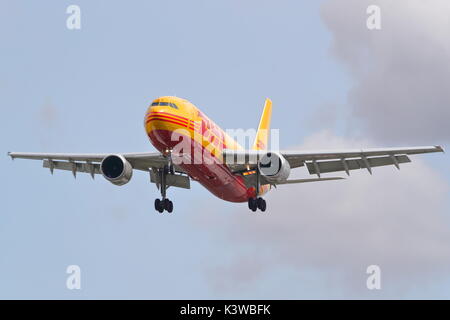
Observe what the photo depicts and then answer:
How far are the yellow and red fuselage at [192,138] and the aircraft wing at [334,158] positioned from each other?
853 mm

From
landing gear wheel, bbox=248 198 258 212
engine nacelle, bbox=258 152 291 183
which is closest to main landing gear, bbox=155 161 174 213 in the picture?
landing gear wheel, bbox=248 198 258 212

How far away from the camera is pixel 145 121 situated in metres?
45.5

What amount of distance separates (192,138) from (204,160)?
62.9 inches

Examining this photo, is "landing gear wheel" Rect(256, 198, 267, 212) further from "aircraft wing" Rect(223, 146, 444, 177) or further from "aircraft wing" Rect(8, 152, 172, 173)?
"aircraft wing" Rect(8, 152, 172, 173)

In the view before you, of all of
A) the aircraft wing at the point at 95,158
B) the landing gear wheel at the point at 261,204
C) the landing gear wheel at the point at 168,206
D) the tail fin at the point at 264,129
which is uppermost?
the tail fin at the point at 264,129

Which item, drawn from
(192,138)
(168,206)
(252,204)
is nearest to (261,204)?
(252,204)

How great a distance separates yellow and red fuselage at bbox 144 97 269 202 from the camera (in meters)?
44.9

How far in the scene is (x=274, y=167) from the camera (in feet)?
160

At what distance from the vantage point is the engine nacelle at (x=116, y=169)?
49688 millimetres

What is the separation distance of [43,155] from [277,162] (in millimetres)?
14626

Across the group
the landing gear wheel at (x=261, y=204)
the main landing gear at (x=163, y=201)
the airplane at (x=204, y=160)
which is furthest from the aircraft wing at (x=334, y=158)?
the main landing gear at (x=163, y=201)

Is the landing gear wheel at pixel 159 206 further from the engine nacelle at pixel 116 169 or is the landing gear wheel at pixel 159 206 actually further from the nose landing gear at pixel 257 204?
the nose landing gear at pixel 257 204
